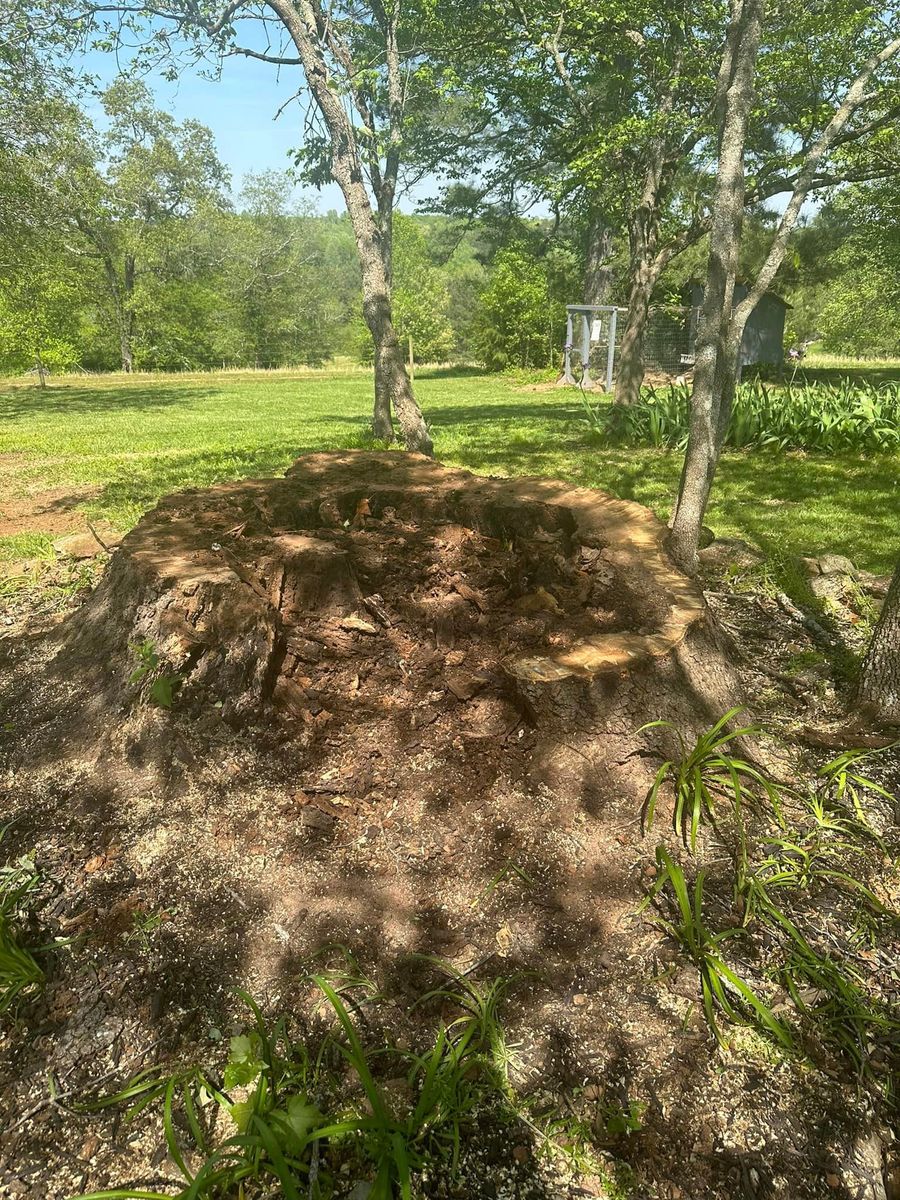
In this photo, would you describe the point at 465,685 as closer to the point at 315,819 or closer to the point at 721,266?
the point at 315,819

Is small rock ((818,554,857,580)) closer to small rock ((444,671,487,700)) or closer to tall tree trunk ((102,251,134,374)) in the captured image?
small rock ((444,671,487,700))

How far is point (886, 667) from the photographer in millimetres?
2650

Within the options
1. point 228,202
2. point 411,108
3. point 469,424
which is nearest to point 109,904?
point 469,424

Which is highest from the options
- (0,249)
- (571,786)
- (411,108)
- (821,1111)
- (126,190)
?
(126,190)

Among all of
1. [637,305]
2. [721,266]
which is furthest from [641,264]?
[721,266]

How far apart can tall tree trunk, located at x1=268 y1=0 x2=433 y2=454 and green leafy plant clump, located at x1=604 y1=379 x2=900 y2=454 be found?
9.82ft

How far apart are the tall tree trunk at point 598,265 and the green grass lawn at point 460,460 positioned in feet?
20.0

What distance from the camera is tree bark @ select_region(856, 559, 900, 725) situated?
2617 mm

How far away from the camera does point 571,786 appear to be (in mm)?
2105

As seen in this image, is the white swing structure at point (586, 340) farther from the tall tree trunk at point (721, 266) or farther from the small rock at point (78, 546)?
the small rock at point (78, 546)

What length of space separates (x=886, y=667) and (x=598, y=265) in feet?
72.0

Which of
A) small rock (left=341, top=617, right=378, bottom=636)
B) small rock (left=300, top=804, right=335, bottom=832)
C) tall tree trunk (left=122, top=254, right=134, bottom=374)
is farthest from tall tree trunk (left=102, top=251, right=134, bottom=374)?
small rock (left=300, top=804, right=335, bottom=832)

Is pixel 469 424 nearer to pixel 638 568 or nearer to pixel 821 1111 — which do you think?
pixel 638 568

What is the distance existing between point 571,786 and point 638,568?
3.09 ft
